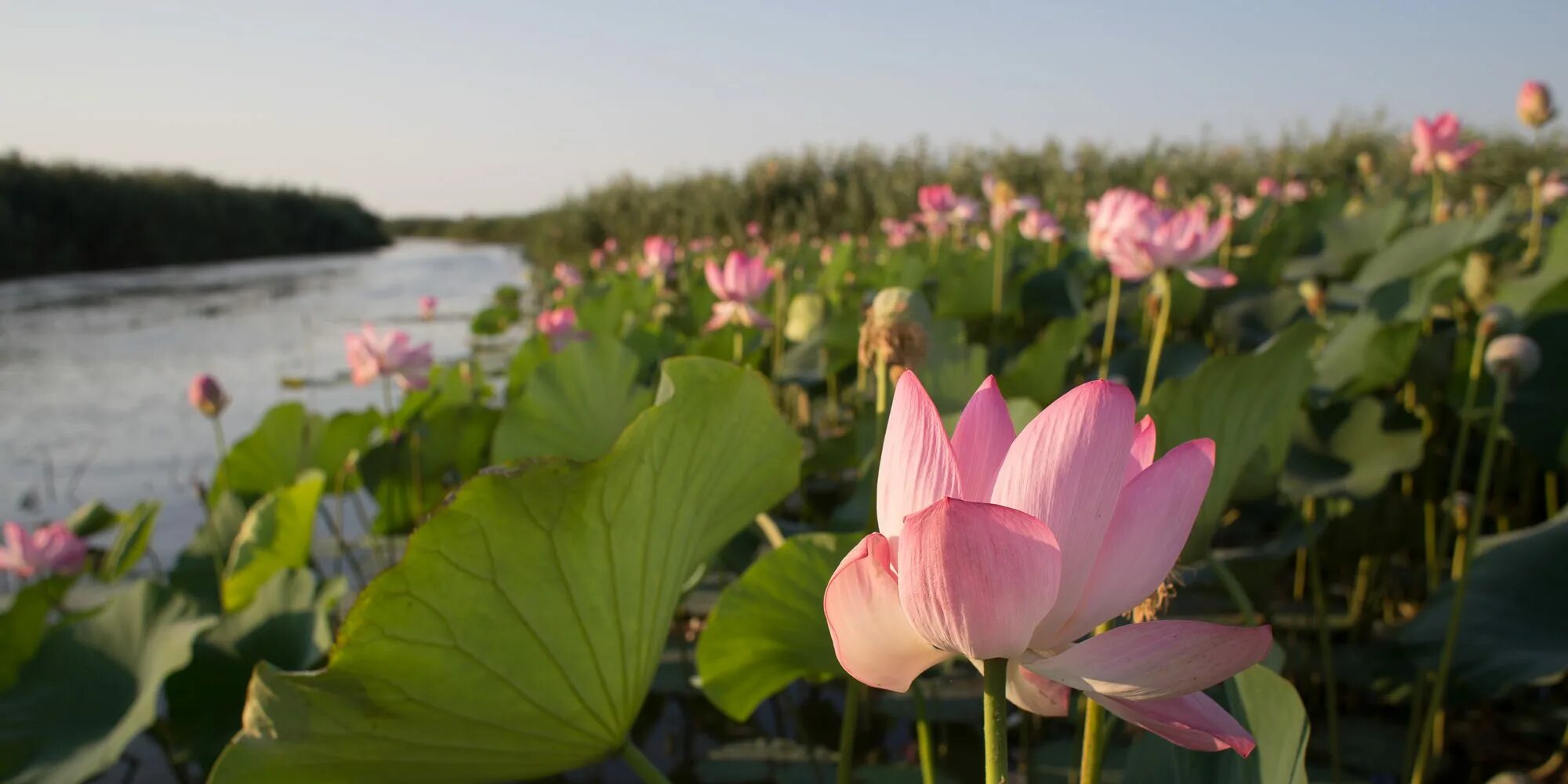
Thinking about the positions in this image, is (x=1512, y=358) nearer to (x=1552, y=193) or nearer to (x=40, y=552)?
(x=40, y=552)

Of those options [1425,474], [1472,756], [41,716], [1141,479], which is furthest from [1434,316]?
[41,716]

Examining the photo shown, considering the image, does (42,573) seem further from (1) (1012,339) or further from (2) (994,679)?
(1) (1012,339)

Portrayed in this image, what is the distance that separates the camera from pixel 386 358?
6.21ft

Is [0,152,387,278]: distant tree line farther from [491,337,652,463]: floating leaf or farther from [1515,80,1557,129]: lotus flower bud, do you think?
[1515,80,1557,129]: lotus flower bud

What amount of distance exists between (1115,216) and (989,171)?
711cm

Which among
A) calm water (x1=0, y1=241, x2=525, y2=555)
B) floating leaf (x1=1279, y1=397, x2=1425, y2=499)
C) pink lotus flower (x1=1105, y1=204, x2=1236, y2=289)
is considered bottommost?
calm water (x1=0, y1=241, x2=525, y2=555)

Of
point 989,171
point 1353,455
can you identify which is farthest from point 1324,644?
Answer: point 989,171

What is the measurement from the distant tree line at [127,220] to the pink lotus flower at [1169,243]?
50.3 feet

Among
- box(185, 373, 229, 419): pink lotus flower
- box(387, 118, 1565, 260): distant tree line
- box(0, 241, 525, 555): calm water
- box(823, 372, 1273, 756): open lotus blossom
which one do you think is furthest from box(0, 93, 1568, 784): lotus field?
box(387, 118, 1565, 260): distant tree line

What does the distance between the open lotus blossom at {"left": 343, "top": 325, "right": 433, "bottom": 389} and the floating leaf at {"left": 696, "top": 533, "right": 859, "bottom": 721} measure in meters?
1.31

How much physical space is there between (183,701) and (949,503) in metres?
1.24

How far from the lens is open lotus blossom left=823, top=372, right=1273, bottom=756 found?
1.08 ft

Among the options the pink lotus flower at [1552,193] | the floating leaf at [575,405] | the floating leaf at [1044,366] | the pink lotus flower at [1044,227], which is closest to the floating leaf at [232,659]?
the floating leaf at [575,405]

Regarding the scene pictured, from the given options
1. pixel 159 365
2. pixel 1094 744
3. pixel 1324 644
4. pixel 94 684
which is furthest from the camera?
pixel 159 365
